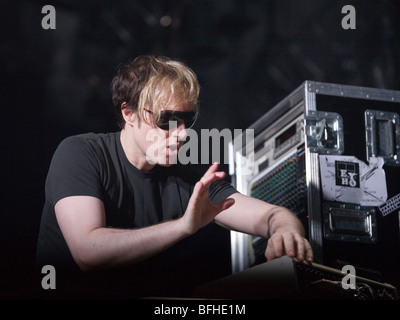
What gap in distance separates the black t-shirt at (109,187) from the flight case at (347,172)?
14.0 inches

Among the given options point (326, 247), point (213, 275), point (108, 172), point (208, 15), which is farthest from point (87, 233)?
point (208, 15)

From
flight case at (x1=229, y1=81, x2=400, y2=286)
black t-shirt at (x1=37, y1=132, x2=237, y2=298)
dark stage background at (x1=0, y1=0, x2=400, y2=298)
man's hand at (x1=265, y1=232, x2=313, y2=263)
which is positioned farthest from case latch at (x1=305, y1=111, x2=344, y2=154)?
dark stage background at (x1=0, y1=0, x2=400, y2=298)

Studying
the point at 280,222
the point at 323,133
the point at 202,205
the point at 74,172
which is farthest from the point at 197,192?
the point at 323,133

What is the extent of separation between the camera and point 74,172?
2.02m

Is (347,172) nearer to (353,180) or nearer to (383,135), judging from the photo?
(353,180)

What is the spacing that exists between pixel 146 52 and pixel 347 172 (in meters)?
1.15

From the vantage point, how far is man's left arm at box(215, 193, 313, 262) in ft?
5.76

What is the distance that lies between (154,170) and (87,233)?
48cm

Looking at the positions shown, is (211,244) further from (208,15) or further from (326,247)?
(208,15)

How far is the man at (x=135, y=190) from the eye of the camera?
183 centimetres

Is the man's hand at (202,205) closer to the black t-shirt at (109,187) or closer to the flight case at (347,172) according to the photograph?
the black t-shirt at (109,187)

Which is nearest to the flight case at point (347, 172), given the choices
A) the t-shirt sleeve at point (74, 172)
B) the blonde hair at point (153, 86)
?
the blonde hair at point (153, 86)

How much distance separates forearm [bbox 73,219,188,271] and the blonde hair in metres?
0.50

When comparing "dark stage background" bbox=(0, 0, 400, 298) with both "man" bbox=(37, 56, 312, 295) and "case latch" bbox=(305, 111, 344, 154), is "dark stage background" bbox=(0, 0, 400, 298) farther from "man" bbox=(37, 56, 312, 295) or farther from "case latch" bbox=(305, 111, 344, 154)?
"case latch" bbox=(305, 111, 344, 154)
